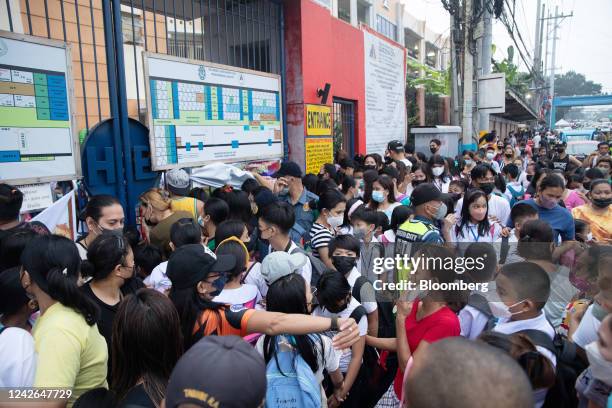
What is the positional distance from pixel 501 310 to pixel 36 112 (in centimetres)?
366

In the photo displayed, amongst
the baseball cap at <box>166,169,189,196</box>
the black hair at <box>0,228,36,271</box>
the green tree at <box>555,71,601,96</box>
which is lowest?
the black hair at <box>0,228,36,271</box>

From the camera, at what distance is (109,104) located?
4.20 meters

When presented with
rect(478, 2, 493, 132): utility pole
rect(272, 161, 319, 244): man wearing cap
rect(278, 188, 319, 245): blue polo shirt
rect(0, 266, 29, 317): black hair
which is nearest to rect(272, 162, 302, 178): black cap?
rect(272, 161, 319, 244): man wearing cap

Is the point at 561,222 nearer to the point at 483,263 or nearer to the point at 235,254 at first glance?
the point at 483,263

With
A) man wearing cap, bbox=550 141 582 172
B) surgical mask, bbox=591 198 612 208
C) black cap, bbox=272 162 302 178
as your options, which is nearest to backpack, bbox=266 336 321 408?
black cap, bbox=272 162 302 178

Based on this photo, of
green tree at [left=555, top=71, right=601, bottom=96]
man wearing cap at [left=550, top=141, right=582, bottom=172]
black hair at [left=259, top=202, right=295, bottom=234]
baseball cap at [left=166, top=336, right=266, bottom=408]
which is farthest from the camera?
green tree at [left=555, top=71, right=601, bottom=96]

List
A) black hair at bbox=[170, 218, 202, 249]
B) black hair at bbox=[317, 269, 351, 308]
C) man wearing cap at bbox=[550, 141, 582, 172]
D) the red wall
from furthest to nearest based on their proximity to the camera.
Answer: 1. man wearing cap at bbox=[550, 141, 582, 172]
2. the red wall
3. black hair at bbox=[170, 218, 202, 249]
4. black hair at bbox=[317, 269, 351, 308]

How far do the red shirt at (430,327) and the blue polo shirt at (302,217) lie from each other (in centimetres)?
169

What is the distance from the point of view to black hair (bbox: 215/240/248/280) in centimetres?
229

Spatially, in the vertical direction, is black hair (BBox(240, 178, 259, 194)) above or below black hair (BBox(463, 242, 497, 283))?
above

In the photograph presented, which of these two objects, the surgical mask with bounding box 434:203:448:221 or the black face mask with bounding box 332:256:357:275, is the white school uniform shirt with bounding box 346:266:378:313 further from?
the surgical mask with bounding box 434:203:448:221

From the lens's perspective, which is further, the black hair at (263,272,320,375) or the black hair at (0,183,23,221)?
the black hair at (0,183,23,221)

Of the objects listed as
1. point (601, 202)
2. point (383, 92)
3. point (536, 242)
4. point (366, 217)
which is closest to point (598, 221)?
point (601, 202)

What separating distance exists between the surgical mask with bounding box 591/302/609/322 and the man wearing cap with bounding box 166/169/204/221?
2900 mm
